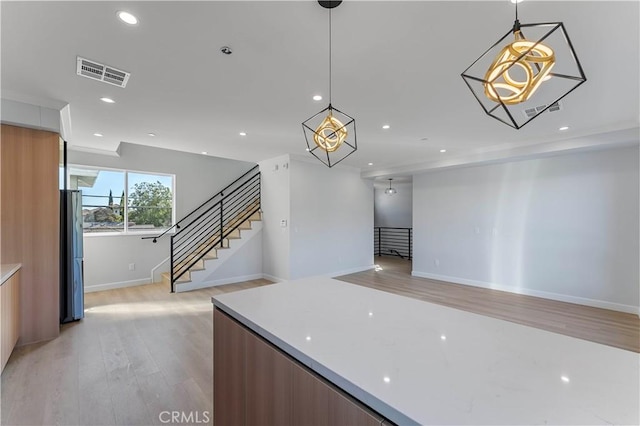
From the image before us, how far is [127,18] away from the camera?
181 cm

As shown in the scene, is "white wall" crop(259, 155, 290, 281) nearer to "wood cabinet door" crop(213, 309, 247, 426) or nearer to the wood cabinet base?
the wood cabinet base

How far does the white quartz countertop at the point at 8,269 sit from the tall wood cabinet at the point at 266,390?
2296 millimetres

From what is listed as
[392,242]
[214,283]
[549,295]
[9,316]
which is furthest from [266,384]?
[392,242]

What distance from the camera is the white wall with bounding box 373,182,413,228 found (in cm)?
1048

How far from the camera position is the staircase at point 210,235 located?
18.0 ft

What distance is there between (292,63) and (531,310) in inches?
187

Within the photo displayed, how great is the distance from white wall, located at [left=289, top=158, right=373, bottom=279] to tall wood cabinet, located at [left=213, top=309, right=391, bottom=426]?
4.06 m

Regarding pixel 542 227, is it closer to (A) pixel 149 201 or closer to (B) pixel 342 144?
(B) pixel 342 144

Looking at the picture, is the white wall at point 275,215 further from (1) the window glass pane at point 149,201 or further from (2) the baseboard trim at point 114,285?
(2) the baseboard trim at point 114,285

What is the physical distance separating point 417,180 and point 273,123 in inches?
166

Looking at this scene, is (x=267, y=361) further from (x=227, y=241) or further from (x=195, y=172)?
(x=195, y=172)

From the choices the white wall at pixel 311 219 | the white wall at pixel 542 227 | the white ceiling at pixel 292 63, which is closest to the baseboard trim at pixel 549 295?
the white wall at pixel 542 227

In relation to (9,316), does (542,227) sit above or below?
above

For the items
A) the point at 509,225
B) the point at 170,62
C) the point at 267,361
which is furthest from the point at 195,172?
the point at 509,225
